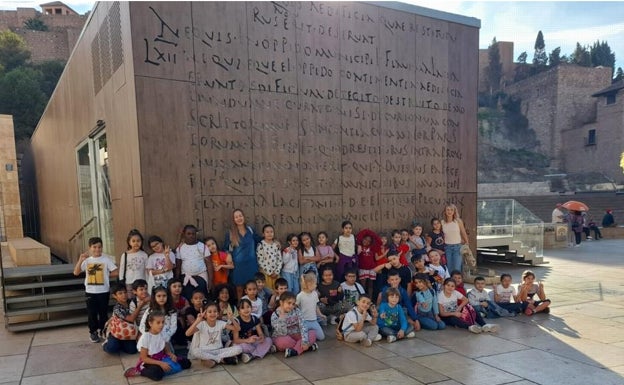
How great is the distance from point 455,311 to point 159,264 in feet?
13.8

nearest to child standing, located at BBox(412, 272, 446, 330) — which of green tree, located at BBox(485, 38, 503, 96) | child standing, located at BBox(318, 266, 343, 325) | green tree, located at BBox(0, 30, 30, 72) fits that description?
Result: child standing, located at BBox(318, 266, 343, 325)

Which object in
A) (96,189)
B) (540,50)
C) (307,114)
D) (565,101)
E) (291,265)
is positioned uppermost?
(540,50)

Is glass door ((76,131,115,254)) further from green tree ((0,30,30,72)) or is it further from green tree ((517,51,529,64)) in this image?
green tree ((517,51,529,64))

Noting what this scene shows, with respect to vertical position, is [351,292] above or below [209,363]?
above

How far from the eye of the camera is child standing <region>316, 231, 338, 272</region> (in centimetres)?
675

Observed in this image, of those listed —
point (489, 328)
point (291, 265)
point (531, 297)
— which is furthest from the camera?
point (531, 297)

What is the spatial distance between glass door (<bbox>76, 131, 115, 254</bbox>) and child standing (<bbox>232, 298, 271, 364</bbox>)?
3979 millimetres

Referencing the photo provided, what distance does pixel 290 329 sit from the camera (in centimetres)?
521

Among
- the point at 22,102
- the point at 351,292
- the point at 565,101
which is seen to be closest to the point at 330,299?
the point at 351,292

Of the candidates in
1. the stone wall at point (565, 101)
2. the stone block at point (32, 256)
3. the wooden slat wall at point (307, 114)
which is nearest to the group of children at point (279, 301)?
the wooden slat wall at point (307, 114)

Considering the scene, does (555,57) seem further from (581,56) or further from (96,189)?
(96,189)

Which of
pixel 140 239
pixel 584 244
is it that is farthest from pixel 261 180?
pixel 584 244

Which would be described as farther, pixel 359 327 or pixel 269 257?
pixel 269 257

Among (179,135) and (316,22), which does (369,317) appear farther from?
(316,22)
